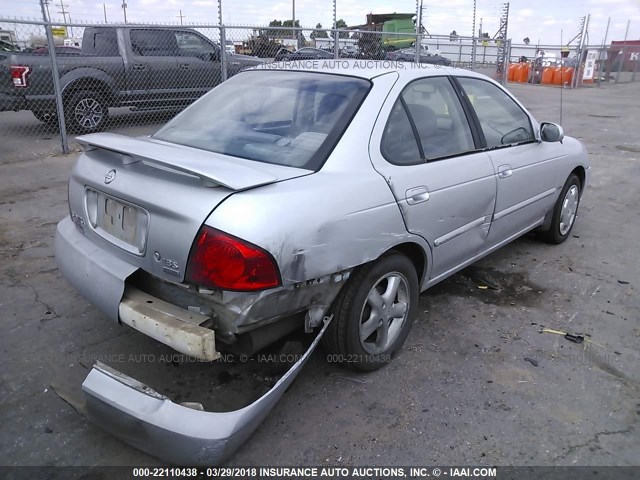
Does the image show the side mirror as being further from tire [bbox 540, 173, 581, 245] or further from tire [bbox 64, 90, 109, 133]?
tire [bbox 64, 90, 109, 133]

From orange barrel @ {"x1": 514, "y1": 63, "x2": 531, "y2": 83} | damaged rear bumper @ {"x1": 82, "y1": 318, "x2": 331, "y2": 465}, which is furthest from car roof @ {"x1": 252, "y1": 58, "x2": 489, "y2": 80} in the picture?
orange barrel @ {"x1": 514, "y1": 63, "x2": 531, "y2": 83}

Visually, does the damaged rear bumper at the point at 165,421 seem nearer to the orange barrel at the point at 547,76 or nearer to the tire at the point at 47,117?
the tire at the point at 47,117

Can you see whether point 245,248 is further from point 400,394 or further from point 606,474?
point 606,474

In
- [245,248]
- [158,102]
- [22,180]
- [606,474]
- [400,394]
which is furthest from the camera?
[158,102]

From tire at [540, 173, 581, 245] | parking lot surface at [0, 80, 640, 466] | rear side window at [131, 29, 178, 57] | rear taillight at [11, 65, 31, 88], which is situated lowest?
parking lot surface at [0, 80, 640, 466]

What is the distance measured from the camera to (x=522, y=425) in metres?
2.54

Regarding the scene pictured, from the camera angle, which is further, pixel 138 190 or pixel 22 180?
pixel 22 180

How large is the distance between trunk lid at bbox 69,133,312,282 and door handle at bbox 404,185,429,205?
62cm

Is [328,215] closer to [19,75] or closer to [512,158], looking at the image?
[512,158]

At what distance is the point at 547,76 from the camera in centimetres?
2345

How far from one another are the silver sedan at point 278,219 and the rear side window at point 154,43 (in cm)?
731

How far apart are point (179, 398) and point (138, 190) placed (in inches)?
43.6

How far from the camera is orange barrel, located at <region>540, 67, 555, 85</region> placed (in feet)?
76.4

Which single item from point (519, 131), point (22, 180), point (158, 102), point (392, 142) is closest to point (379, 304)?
point (392, 142)
